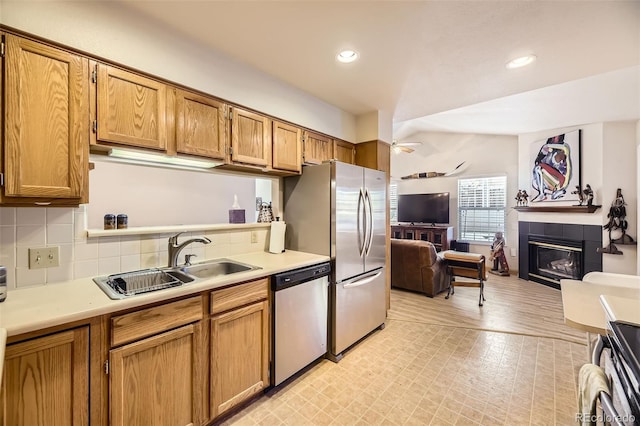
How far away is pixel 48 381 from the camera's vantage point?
3.67 feet

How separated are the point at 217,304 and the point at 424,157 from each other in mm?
6584

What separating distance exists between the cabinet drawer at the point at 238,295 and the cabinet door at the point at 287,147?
3.48 feet

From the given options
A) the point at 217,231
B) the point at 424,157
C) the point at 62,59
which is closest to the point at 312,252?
the point at 217,231

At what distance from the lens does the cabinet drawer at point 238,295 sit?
162 cm

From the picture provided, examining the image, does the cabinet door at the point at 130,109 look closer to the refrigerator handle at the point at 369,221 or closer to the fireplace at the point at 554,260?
the refrigerator handle at the point at 369,221

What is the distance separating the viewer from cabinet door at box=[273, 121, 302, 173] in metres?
2.40

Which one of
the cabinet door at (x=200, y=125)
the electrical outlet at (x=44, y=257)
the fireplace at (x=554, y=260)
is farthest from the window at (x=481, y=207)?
the electrical outlet at (x=44, y=257)

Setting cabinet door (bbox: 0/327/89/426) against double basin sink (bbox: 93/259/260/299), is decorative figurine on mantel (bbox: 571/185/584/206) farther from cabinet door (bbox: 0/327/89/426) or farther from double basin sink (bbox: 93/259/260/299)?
cabinet door (bbox: 0/327/89/426)

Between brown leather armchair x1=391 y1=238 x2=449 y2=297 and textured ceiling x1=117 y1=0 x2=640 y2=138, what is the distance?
2.10 meters

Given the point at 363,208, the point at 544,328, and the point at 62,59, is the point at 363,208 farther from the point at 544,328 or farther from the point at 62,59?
the point at 544,328

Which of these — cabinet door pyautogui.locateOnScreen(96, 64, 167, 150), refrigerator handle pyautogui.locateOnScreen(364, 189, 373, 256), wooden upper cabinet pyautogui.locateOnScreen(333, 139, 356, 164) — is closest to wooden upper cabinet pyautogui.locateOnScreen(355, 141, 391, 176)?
wooden upper cabinet pyautogui.locateOnScreen(333, 139, 356, 164)

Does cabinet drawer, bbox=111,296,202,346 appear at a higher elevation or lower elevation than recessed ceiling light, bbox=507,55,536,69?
lower

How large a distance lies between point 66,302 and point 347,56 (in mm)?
2277

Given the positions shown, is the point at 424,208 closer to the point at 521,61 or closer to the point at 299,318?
the point at 521,61
